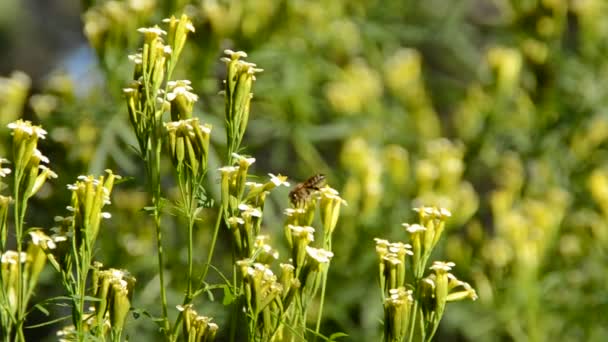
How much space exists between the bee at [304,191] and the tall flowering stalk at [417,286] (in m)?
0.20

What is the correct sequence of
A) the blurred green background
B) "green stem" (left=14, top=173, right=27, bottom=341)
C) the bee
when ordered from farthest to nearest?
1. the blurred green background
2. the bee
3. "green stem" (left=14, top=173, right=27, bottom=341)

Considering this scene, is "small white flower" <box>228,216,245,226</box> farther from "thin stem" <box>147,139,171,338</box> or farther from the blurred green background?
the blurred green background

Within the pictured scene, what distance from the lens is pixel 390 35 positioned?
11.9 ft

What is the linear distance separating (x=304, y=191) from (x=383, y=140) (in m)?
1.73

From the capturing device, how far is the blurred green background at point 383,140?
278cm

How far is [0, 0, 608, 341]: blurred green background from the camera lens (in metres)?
2.78

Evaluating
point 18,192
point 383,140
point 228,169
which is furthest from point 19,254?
point 383,140

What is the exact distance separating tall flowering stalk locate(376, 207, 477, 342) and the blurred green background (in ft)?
3.84

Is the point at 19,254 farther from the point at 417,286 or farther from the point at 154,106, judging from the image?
the point at 417,286

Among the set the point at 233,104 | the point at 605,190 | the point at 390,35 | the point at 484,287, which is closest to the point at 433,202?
the point at 484,287

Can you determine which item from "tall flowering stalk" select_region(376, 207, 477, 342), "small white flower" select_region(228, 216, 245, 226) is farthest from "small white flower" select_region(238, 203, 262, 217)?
"tall flowering stalk" select_region(376, 207, 477, 342)

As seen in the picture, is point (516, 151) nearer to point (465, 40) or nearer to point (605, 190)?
point (605, 190)

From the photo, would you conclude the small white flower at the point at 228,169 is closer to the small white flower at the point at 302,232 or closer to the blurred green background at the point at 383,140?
the small white flower at the point at 302,232

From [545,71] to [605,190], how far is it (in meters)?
0.39
